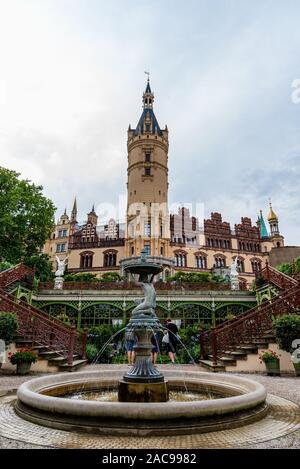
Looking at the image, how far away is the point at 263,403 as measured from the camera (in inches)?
212

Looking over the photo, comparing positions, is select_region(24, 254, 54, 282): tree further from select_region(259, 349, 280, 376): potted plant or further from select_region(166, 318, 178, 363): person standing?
select_region(259, 349, 280, 376): potted plant

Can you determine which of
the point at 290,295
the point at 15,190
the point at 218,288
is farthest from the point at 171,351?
the point at 15,190

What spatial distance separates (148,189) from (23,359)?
3874 cm

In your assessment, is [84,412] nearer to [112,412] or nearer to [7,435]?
[112,412]

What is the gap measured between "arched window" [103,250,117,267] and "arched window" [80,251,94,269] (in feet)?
8.10

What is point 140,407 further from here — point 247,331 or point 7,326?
point 247,331

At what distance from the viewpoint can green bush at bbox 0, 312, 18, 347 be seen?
10398 millimetres

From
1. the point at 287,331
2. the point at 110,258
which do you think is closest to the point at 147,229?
the point at 110,258

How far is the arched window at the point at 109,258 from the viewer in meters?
50.9

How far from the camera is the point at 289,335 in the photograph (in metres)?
10.4

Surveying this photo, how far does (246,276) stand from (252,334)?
41.3 metres

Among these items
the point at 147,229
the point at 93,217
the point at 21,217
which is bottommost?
the point at 21,217

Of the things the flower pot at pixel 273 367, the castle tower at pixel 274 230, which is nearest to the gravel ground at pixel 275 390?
the flower pot at pixel 273 367

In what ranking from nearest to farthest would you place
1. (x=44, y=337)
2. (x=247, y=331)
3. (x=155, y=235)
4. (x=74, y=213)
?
(x=44, y=337) < (x=247, y=331) < (x=155, y=235) < (x=74, y=213)
